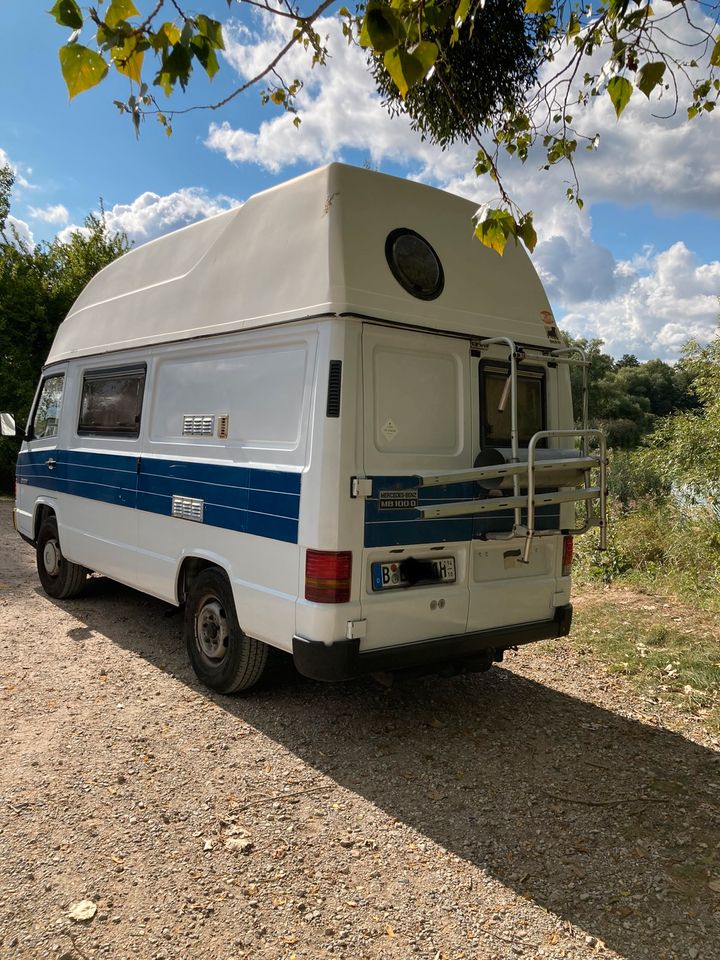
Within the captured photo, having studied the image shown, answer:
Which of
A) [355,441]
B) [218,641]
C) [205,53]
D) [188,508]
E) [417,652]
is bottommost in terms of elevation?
[218,641]

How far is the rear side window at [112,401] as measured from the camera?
226 inches

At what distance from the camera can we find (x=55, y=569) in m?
7.21

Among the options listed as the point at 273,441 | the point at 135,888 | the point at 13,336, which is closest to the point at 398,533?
the point at 273,441

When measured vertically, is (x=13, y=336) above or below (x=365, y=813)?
above

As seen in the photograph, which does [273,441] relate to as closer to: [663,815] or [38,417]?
[663,815]

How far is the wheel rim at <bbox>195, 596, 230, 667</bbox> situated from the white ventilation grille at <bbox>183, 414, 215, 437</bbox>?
1118 millimetres

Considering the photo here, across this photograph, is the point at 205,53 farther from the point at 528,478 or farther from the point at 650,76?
the point at 528,478

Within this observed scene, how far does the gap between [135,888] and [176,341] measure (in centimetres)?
352

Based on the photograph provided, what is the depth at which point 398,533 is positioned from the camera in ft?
13.0

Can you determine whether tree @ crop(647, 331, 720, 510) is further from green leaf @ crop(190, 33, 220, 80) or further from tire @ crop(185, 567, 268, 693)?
green leaf @ crop(190, 33, 220, 80)

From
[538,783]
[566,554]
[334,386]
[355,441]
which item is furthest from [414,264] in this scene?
[538,783]

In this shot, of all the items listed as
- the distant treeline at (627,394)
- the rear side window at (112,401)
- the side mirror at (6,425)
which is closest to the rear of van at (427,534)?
the rear side window at (112,401)

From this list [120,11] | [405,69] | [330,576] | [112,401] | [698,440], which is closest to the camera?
[405,69]

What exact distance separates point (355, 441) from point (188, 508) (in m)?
1.64
